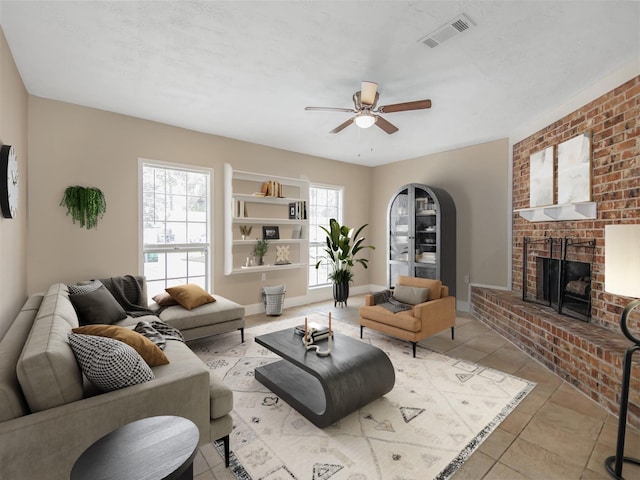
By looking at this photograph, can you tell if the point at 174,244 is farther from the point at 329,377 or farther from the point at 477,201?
the point at 477,201

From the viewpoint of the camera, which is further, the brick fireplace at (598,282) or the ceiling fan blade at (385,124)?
the ceiling fan blade at (385,124)

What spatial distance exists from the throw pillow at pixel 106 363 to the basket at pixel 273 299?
322 cm

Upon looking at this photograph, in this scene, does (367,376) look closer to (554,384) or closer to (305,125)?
(554,384)

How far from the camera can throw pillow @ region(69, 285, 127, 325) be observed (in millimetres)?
2854

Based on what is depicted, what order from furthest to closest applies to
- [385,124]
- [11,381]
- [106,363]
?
[385,124] → [106,363] → [11,381]

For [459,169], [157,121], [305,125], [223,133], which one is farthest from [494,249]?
[157,121]

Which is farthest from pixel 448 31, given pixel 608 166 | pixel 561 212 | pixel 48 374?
pixel 48 374

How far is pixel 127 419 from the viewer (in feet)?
5.07

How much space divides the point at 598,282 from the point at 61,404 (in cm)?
419

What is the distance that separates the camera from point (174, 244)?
14.3 ft

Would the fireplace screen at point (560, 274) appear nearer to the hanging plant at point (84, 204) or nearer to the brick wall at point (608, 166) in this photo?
the brick wall at point (608, 166)

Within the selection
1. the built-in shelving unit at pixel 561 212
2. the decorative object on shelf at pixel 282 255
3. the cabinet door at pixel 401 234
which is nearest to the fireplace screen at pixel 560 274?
the built-in shelving unit at pixel 561 212

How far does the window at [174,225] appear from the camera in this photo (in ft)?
13.6

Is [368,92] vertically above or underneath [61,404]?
above
